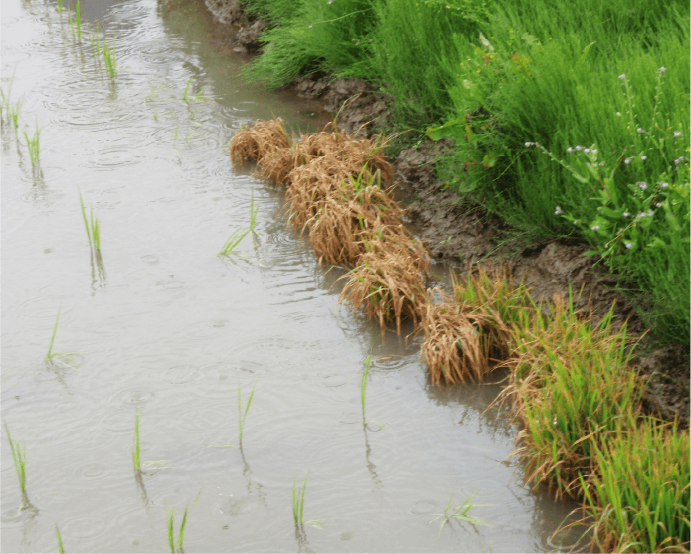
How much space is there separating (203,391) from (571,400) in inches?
69.0

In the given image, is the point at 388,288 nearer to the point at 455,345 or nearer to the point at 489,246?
the point at 455,345

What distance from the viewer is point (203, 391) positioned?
3.53 m

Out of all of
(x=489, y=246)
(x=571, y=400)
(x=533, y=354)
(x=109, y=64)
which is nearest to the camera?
(x=571, y=400)

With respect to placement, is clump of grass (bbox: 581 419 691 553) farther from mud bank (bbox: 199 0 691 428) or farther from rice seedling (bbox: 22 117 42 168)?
rice seedling (bbox: 22 117 42 168)

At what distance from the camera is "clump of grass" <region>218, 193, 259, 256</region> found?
4629 mm

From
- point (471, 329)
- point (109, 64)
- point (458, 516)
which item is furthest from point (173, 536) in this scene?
point (109, 64)

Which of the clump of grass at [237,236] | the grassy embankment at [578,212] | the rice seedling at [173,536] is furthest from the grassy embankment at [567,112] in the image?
the rice seedling at [173,536]

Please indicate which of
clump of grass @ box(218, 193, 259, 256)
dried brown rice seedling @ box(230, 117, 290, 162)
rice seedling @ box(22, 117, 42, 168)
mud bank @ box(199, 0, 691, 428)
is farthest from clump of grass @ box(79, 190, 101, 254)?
mud bank @ box(199, 0, 691, 428)

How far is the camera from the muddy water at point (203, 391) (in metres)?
2.84

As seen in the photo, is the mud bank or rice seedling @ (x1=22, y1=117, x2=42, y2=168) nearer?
the mud bank

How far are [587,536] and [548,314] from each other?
1331 mm

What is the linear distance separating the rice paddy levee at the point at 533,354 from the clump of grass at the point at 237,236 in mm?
307

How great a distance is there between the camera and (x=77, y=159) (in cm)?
579

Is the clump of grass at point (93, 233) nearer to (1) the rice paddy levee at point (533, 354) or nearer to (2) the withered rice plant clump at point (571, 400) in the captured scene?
(1) the rice paddy levee at point (533, 354)
